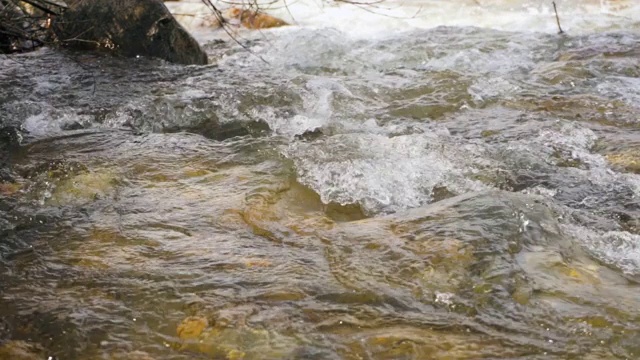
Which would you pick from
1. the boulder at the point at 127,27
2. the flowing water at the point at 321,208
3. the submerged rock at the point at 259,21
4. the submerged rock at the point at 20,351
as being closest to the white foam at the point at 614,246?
the flowing water at the point at 321,208

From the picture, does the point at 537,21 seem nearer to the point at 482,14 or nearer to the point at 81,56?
the point at 482,14

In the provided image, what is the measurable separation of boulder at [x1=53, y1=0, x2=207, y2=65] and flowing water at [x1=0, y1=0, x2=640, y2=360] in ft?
0.64

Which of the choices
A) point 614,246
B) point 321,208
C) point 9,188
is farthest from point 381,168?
point 9,188

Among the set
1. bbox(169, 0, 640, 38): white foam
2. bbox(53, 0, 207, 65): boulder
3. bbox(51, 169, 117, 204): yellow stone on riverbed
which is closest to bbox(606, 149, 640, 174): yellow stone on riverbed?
bbox(51, 169, 117, 204): yellow stone on riverbed

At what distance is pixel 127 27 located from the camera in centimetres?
638

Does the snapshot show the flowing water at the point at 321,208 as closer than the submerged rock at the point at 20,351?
No

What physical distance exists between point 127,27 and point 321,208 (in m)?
3.65

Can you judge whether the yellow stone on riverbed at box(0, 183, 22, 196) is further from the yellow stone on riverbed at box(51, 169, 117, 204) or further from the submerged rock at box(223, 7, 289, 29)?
the submerged rock at box(223, 7, 289, 29)

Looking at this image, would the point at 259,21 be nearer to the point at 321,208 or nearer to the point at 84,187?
the point at 84,187

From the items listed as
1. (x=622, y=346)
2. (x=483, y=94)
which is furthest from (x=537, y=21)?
(x=622, y=346)

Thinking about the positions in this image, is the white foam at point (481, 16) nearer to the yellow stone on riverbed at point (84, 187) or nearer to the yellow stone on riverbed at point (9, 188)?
the yellow stone on riverbed at point (84, 187)

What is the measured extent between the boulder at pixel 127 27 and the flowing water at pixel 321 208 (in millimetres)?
194

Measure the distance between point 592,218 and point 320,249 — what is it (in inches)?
56.2

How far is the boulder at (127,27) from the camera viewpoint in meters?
6.36
